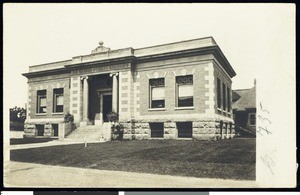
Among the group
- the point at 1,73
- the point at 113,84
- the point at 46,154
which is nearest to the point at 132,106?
the point at 113,84

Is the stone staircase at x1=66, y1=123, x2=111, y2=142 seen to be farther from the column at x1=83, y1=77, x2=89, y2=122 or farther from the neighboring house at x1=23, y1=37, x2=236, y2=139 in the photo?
the column at x1=83, y1=77, x2=89, y2=122

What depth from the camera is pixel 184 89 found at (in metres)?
14.0

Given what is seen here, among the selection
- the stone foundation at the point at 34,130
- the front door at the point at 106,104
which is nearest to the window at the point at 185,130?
the front door at the point at 106,104

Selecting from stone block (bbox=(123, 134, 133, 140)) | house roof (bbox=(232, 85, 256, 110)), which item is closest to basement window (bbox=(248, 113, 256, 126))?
house roof (bbox=(232, 85, 256, 110))

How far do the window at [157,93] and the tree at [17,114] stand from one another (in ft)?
16.7

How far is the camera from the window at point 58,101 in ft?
42.7

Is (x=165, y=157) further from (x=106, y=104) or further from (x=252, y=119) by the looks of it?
(x=106, y=104)

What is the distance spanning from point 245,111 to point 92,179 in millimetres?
5016

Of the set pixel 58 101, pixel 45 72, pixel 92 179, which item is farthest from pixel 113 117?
pixel 92 179

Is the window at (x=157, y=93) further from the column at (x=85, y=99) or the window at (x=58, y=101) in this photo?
the window at (x=58, y=101)

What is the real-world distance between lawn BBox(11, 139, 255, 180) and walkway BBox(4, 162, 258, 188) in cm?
22

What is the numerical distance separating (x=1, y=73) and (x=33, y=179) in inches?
129

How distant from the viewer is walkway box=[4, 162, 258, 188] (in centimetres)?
831

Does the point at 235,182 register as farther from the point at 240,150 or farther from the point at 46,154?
the point at 46,154
